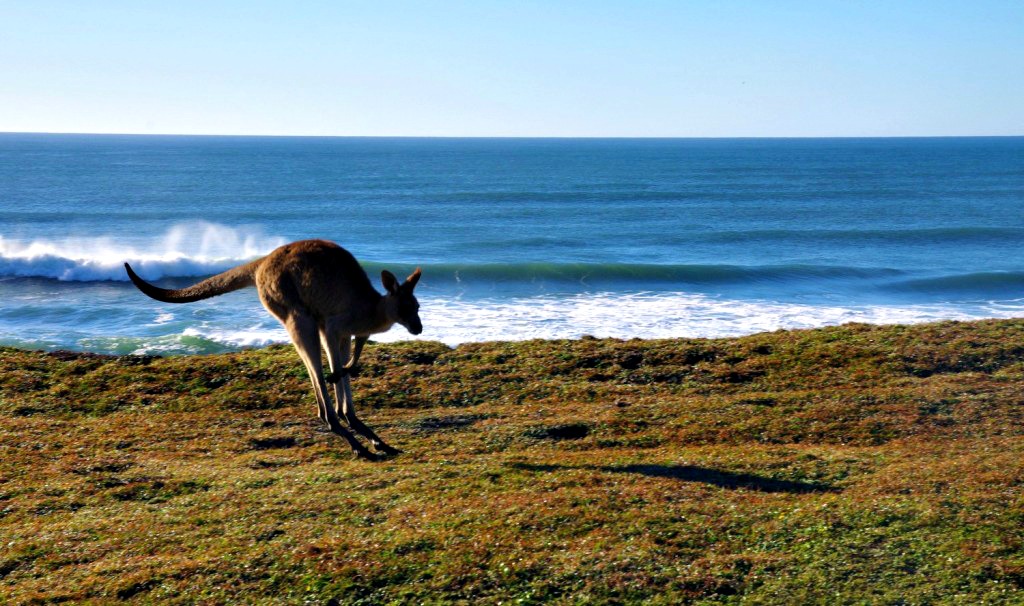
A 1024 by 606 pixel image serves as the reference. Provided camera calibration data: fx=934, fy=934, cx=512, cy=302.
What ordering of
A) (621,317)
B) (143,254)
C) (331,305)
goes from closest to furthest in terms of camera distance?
(331,305)
(621,317)
(143,254)

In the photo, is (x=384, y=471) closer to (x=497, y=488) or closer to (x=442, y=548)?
(x=497, y=488)

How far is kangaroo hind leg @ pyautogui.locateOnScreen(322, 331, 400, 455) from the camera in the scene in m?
10.3

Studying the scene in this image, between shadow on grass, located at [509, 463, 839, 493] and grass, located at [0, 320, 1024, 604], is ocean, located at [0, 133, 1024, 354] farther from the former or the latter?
shadow on grass, located at [509, 463, 839, 493]

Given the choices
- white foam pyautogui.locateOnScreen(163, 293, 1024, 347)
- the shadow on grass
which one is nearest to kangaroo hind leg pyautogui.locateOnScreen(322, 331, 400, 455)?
the shadow on grass

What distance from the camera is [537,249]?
4900 cm

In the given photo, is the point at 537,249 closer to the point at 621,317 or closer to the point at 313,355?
the point at 621,317

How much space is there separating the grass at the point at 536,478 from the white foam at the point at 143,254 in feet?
84.3

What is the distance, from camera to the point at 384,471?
9797 mm

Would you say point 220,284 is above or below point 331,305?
above

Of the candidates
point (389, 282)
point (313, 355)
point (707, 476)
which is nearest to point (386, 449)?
point (313, 355)

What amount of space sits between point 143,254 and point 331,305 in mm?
39525

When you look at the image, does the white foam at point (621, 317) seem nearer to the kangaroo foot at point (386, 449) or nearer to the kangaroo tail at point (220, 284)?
the kangaroo tail at point (220, 284)

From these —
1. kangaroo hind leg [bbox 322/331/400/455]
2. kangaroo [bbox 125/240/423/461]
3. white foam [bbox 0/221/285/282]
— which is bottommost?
white foam [bbox 0/221/285/282]

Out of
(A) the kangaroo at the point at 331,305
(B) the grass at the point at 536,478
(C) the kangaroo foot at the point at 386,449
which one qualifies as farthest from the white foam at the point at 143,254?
(C) the kangaroo foot at the point at 386,449
